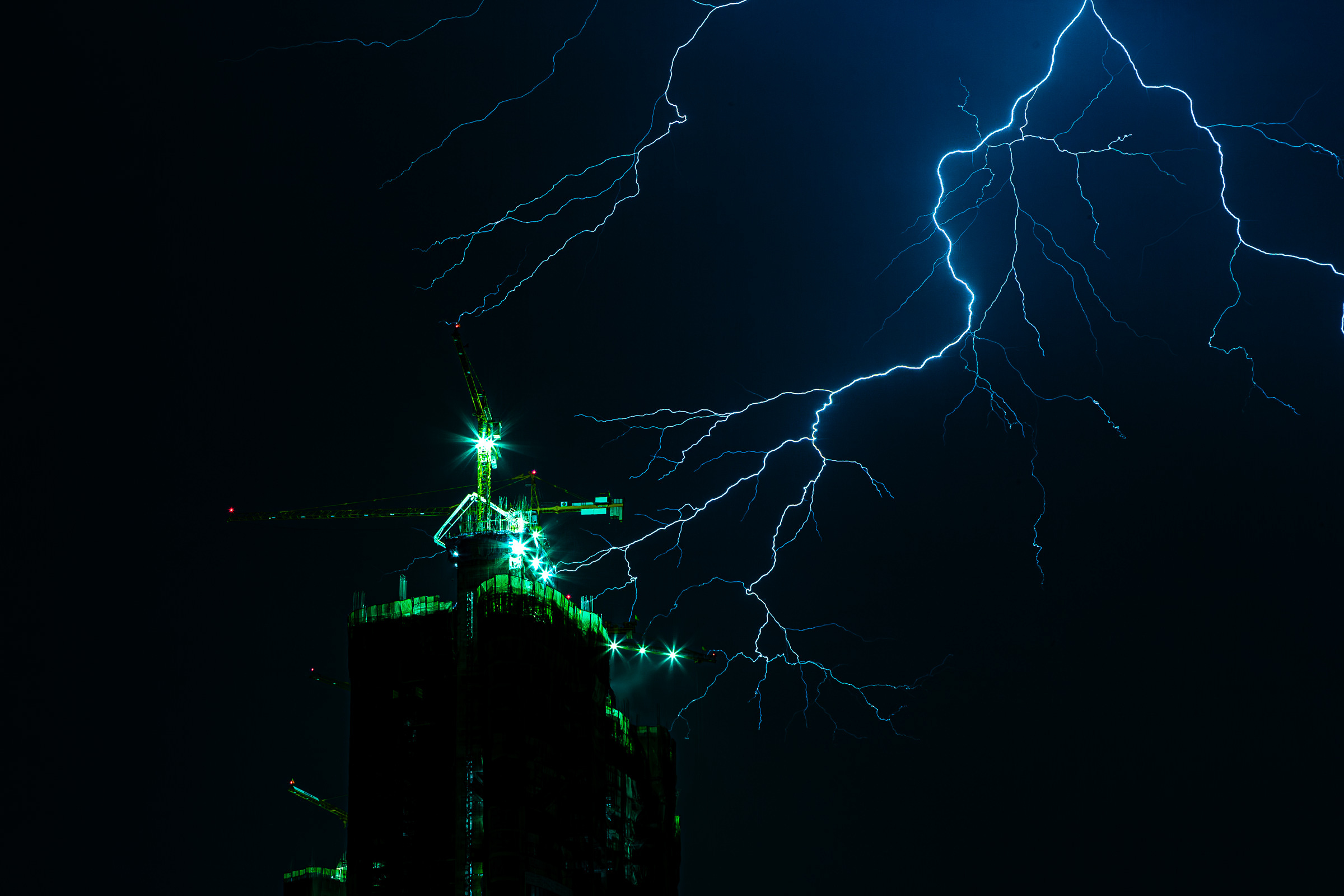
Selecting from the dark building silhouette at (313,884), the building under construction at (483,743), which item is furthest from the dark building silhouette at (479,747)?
the dark building silhouette at (313,884)

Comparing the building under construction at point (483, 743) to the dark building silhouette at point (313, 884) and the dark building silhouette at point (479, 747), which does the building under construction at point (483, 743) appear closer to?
the dark building silhouette at point (479, 747)

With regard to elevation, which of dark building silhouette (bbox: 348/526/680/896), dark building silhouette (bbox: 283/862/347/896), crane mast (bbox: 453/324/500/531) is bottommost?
dark building silhouette (bbox: 283/862/347/896)

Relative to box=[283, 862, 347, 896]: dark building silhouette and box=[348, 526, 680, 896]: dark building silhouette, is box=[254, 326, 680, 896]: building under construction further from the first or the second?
box=[283, 862, 347, 896]: dark building silhouette

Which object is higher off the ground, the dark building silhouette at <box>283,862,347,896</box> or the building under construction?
the building under construction

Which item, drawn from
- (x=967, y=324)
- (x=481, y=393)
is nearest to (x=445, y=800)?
(x=481, y=393)

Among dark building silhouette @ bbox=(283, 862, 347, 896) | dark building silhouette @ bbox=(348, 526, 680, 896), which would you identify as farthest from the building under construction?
dark building silhouette @ bbox=(283, 862, 347, 896)

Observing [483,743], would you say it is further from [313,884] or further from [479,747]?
[313,884]

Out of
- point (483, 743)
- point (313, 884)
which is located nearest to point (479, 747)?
point (483, 743)
